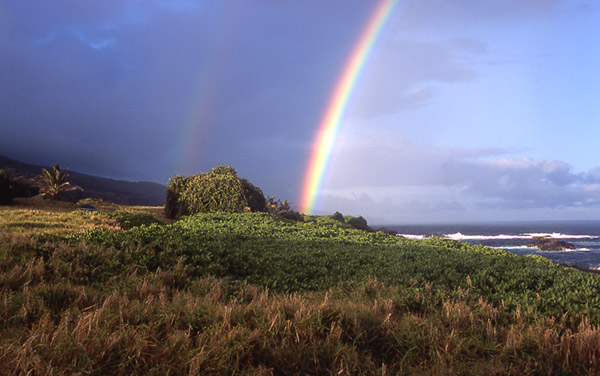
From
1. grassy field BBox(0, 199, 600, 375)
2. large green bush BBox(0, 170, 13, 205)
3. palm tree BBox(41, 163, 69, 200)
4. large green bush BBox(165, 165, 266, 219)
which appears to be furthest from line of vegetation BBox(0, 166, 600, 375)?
palm tree BBox(41, 163, 69, 200)

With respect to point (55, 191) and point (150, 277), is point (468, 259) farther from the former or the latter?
point (55, 191)

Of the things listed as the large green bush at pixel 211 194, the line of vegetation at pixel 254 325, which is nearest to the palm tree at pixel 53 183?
the large green bush at pixel 211 194

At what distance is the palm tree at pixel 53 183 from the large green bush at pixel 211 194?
8.94m

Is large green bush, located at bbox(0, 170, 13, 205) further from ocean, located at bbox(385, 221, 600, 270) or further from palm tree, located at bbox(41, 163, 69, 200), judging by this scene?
ocean, located at bbox(385, 221, 600, 270)

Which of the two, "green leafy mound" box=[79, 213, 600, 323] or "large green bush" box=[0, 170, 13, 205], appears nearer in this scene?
"green leafy mound" box=[79, 213, 600, 323]

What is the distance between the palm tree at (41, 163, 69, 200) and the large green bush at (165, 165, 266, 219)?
8943mm

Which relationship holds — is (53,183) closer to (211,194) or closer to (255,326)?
(211,194)

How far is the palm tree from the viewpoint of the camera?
1028 inches

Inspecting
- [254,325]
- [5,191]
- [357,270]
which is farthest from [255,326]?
[5,191]

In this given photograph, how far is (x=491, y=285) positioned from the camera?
7.72m

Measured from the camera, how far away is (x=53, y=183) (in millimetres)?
26297

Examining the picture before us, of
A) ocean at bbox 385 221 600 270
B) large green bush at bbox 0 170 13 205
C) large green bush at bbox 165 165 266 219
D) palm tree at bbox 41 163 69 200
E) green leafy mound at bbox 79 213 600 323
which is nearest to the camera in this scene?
green leafy mound at bbox 79 213 600 323

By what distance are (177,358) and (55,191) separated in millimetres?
29392

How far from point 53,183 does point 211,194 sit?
531 inches
